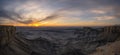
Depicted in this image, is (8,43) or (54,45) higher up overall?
(8,43)

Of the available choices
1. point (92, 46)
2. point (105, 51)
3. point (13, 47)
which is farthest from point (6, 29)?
point (92, 46)

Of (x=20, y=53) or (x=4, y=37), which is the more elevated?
(x=4, y=37)

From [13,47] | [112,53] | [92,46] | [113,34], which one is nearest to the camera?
[112,53]

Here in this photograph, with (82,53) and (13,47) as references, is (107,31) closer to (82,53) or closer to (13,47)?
(82,53)

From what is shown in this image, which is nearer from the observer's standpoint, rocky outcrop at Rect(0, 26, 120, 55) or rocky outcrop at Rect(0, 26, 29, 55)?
rocky outcrop at Rect(0, 26, 120, 55)

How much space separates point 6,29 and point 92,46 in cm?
3421

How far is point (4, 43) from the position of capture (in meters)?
38.7

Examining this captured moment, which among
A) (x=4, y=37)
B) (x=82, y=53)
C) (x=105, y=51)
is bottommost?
(x=82, y=53)

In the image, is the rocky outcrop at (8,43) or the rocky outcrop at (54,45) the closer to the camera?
the rocky outcrop at (54,45)

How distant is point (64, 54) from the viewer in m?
50.8

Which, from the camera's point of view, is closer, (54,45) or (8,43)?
(8,43)

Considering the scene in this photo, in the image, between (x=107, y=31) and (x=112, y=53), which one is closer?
(x=112, y=53)

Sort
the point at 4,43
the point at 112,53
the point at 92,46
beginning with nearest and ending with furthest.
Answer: the point at 112,53 < the point at 4,43 < the point at 92,46

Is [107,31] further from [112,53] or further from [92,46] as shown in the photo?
[112,53]
